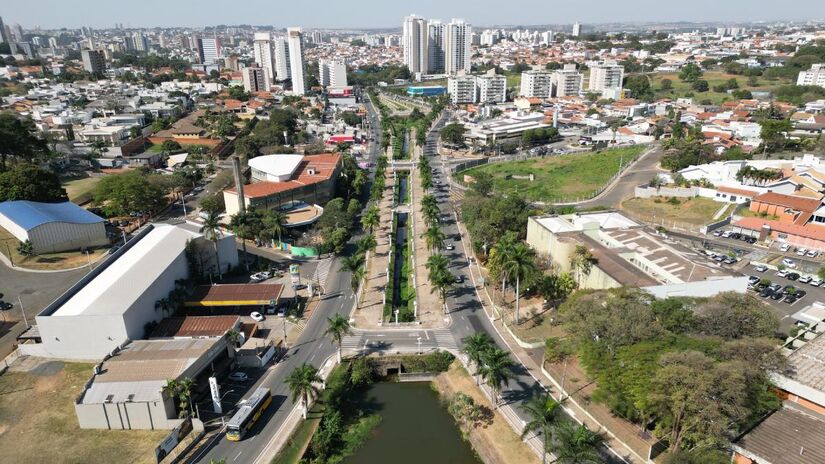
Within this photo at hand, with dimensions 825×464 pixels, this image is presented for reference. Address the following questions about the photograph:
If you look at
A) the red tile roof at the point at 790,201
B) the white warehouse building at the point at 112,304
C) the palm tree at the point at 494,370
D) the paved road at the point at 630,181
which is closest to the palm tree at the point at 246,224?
the white warehouse building at the point at 112,304

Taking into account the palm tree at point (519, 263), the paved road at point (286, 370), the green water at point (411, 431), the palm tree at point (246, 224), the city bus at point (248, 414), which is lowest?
the green water at point (411, 431)

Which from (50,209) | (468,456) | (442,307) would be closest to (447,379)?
(468,456)

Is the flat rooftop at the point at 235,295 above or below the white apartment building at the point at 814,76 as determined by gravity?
below

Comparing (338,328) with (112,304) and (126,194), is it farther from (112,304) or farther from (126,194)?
(126,194)

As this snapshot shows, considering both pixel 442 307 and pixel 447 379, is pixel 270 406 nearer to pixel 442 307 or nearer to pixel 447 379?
pixel 447 379

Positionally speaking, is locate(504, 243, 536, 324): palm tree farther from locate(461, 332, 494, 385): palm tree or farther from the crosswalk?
locate(461, 332, 494, 385): palm tree

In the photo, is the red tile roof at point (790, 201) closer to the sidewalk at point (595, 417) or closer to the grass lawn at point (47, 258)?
the sidewalk at point (595, 417)
